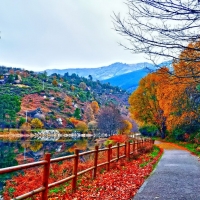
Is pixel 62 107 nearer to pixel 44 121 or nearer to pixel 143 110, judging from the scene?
pixel 44 121

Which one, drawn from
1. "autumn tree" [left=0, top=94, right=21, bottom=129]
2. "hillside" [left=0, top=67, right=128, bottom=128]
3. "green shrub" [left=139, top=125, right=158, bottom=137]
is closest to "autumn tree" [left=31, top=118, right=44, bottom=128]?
"hillside" [left=0, top=67, right=128, bottom=128]

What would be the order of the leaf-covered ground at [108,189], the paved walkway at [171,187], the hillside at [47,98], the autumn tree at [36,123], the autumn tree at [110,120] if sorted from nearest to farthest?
the paved walkway at [171,187] → the leaf-covered ground at [108,189] → the autumn tree at [110,120] → the autumn tree at [36,123] → the hillside at [47,98]

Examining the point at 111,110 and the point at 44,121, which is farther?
the point at 44,121

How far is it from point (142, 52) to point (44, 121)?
9206 centimetres

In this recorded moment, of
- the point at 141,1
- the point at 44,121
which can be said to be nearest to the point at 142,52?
the point at 141,1

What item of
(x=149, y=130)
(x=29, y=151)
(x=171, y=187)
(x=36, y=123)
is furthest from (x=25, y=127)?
(x=171, y=187)

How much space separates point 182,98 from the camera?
24062 mm

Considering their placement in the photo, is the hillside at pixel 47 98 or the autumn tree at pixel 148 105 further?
the hillside at pixel 47 98

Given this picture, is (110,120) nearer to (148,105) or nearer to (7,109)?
(7,109)

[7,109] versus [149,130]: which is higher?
[7,109]

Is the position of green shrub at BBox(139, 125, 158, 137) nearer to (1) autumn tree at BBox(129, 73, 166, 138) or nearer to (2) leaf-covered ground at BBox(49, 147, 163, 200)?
(1) autumn tree at BBox(129, 73, 166, 138)

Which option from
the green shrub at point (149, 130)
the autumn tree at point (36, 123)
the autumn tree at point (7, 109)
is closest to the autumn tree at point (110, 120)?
the green shrub at point (149, 130)

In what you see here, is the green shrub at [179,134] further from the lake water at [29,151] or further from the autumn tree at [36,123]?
the autumn tree at [36,123]

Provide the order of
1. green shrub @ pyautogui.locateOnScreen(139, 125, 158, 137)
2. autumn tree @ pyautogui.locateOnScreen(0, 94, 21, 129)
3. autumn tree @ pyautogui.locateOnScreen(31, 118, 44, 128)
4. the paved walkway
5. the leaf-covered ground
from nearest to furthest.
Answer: the paved walkway → the leaf-covered ground → green shrub @ pyautogui.locateOnScreen(139, 125, 158, 137) → autumn tree @ pyautogui.locateOnScreen(0, 94, 21, 129) → autumn tree @ pyautogui.locateOnScreen(31, 118, 44, 128)
